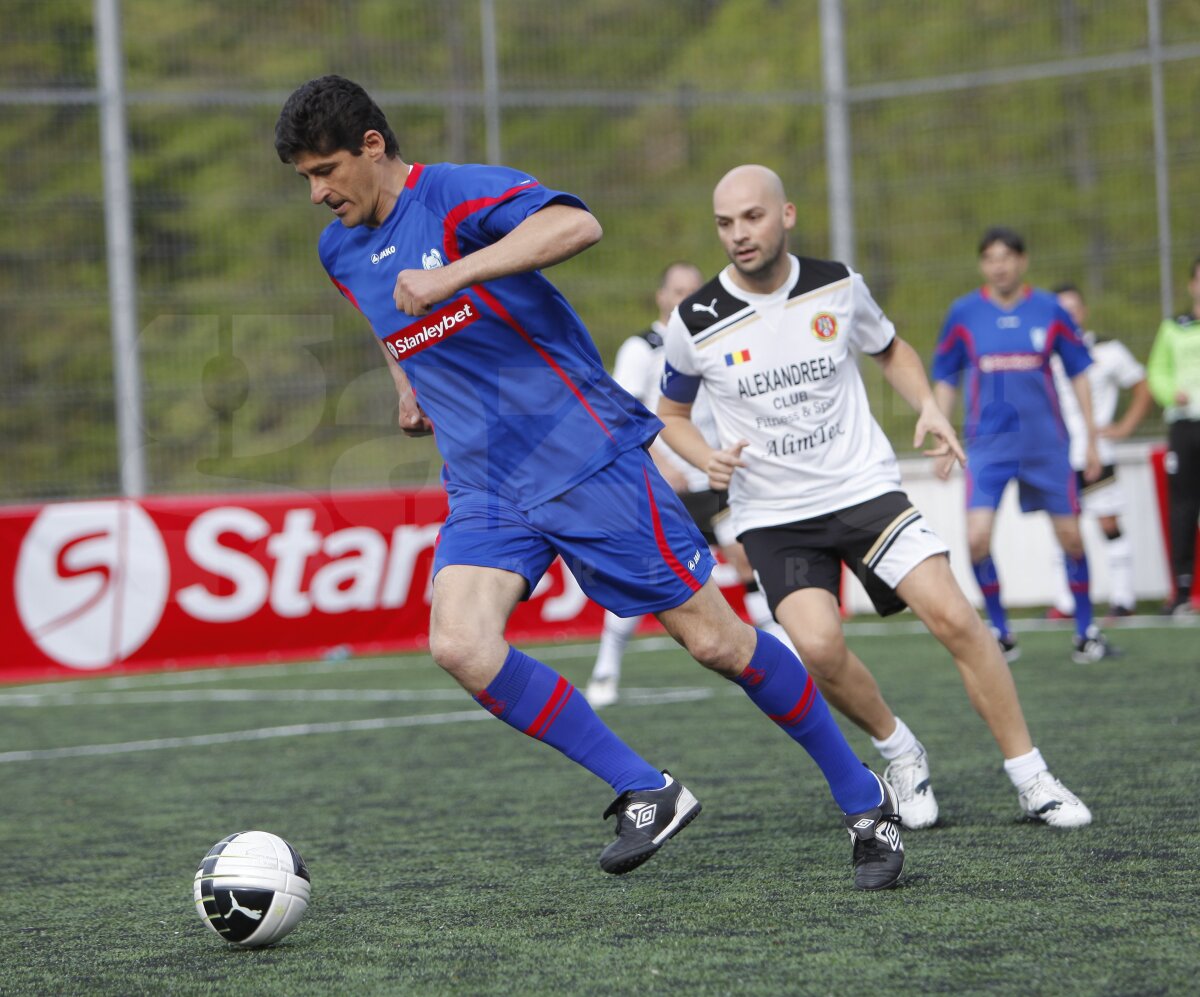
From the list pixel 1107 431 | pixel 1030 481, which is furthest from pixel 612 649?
pixel 1107 431

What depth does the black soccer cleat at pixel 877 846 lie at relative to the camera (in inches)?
171

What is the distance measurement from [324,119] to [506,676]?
1.41 m

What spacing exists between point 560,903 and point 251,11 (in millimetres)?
10387

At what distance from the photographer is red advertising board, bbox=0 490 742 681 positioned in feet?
38.6

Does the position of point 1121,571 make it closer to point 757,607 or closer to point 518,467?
point 757,607

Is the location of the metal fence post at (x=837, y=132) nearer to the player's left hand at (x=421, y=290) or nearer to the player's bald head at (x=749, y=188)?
the player's bald head at (x=749, y=188)

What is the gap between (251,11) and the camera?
13.3m

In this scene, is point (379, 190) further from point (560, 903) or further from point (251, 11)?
point (251, 11)

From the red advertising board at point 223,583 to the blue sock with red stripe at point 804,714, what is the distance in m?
6.93

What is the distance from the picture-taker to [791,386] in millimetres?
5262

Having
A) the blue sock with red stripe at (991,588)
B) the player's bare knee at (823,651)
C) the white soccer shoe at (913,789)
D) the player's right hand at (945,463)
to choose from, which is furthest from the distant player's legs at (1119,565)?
the player's bare knee at (823,651)

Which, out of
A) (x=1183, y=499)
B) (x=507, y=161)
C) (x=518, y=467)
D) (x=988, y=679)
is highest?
(x=507, y=161)

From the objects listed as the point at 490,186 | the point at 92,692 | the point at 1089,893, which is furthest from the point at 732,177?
the point at 92,692

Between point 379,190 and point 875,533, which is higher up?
point 379,190
